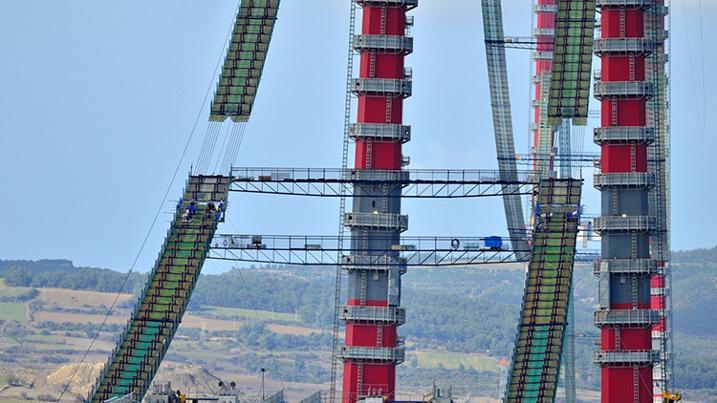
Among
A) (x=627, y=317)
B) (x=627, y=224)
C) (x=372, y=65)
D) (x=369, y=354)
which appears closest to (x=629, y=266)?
(x=627, y=224)

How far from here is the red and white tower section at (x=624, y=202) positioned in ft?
422

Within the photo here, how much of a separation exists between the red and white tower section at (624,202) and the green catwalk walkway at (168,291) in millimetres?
25408

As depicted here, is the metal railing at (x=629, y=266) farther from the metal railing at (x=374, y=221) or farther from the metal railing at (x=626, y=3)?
the metal railing at (x=626, y=3)

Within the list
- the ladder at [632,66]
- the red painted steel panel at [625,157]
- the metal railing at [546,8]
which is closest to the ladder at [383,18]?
the ladder at [632,66]

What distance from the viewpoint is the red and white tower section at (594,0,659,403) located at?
128625mm

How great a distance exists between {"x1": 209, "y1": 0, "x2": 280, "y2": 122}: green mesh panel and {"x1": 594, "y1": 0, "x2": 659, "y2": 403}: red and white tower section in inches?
939

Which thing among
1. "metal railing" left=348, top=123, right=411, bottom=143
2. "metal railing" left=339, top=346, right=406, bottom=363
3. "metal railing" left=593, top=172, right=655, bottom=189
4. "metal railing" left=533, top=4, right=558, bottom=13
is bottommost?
"metal railing" left=339, top=346, right=406, bottom=363

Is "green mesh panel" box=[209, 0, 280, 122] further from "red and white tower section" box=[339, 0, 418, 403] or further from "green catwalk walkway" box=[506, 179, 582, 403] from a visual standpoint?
"green catwalk walkway" box=[506, 179, 582, 403]

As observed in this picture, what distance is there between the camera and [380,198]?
13138cm

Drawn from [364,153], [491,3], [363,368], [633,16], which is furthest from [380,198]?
[491,3]

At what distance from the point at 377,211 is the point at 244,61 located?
15.8 meters

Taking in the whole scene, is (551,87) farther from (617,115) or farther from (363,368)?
(363,368)

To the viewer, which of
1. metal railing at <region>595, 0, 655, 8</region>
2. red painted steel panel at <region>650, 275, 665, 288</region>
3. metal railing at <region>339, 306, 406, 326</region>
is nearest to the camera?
metal railing at <region>339, 306, 406, 326</region>

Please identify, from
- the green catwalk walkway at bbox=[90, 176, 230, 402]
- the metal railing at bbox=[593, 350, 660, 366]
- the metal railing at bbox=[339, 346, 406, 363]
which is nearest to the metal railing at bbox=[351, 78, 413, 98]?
the green catwalk walkway at bbox=[90, 176, 230, 402]
